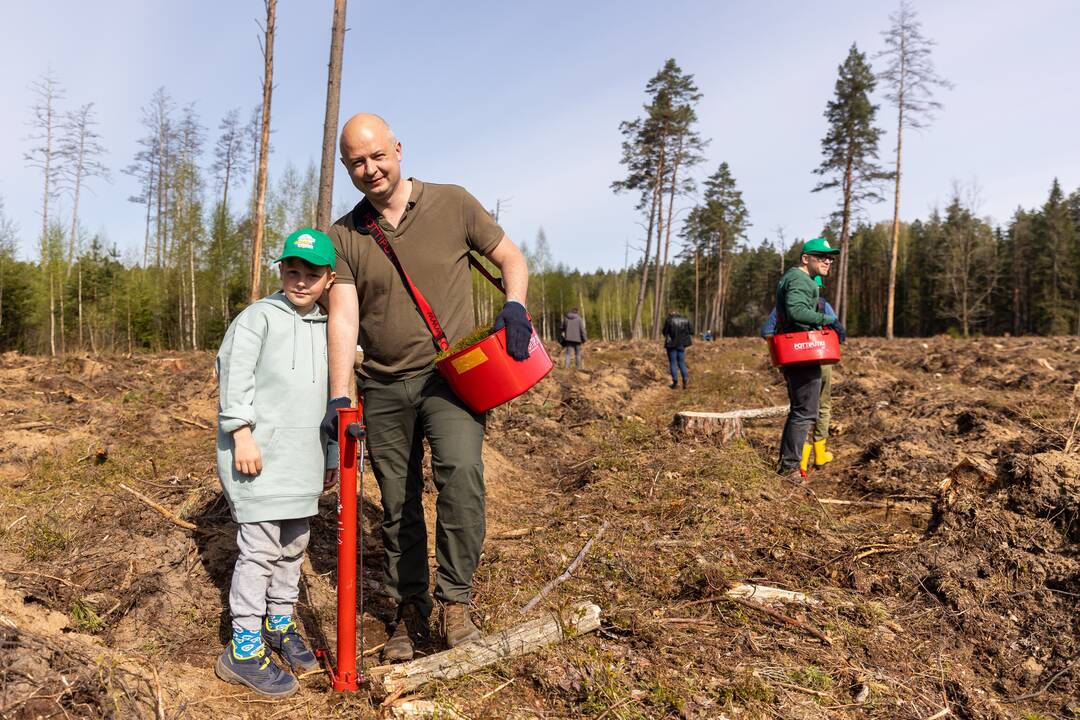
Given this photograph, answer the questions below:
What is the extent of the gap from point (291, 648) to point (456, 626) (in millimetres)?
730

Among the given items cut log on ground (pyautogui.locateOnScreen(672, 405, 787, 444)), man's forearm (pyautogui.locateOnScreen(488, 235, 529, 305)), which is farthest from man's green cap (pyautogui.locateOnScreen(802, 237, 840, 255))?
man's forearm (pyautogui.locateOnScreen(488, 235, 529, 305))

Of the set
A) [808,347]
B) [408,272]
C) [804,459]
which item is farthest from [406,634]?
[804,459]

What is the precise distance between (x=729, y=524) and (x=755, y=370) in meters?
12.2

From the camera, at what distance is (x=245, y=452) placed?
252cm

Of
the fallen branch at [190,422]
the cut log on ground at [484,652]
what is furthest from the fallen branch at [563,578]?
the fallen branch at [190,422]

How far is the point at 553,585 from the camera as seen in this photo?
3.57m

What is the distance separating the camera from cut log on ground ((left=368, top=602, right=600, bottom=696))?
2.54 m

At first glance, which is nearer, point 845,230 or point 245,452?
point 245,452

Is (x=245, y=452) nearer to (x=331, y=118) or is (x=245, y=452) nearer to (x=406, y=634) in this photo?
(x=406, y=634)

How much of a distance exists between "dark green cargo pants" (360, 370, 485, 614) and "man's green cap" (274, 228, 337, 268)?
629 millimetres

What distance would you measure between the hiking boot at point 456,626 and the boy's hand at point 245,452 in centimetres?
101

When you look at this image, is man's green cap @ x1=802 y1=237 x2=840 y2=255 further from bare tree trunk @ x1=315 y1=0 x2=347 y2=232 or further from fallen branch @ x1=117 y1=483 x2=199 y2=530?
fallen branch @ x1=117 y1=483 x2=199 y2=530

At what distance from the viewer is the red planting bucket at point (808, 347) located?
18.0 feet

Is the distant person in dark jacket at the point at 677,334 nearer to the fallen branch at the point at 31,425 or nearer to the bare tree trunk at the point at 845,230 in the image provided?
the fallen branch at the point at 31,425
